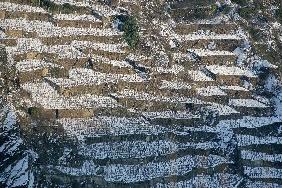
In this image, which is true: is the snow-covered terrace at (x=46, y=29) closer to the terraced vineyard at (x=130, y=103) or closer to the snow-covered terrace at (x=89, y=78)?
the terraced vineyard at (x=130, y=103)

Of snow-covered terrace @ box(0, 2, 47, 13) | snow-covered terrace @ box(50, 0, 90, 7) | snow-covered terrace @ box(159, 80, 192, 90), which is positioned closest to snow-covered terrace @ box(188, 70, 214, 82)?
snow-covered terrace @ box(159, 80, 192, 90)

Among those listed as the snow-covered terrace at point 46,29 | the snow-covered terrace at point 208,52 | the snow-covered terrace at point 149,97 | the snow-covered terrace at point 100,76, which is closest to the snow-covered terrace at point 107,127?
the snow-covered terrace at point 149,97

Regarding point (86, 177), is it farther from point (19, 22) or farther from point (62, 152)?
point (19, 22)

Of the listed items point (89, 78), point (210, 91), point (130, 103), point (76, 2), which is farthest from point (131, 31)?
point (210, 91)

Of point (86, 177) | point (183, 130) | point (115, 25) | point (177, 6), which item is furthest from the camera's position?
point (177, 6)

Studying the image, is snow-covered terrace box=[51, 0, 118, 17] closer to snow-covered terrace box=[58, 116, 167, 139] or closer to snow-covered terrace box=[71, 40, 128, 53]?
snow-covered terrace box=[71, 40, 128, 53]

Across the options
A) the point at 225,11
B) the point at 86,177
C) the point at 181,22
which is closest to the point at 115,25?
the point at 181,22

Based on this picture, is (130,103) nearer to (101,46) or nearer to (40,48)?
(101,46)
